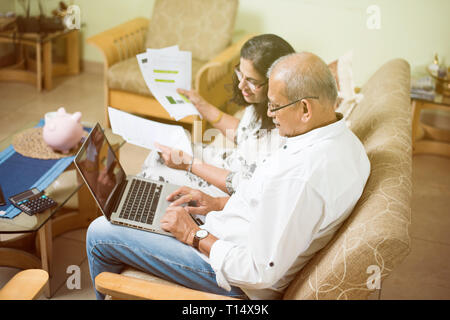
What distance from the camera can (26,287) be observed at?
3.59 ft

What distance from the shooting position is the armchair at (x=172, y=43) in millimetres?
3107

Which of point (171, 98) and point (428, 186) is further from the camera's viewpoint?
point (428, 186)

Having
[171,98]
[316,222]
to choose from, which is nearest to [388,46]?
[171,98]

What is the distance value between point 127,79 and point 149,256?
1.92m

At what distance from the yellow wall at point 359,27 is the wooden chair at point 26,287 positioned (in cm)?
293

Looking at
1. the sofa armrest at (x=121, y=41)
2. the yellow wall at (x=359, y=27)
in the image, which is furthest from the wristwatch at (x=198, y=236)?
the yellow wall at (x=359, y=27)

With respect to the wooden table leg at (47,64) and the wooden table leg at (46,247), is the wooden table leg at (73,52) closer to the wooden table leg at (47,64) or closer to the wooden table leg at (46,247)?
the wooden table leg at (47,64)

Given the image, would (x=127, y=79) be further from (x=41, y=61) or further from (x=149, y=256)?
(x=149, y=256)

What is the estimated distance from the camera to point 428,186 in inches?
114

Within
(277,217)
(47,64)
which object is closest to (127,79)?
(47,64)

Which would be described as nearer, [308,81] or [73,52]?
[308,81]

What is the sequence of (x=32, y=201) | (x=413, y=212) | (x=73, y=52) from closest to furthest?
(x=32, y=201) < (x=413, y=212) < (x=73, y=52)

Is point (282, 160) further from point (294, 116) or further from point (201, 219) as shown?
point (201, 219)

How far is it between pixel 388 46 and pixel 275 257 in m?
2.79
